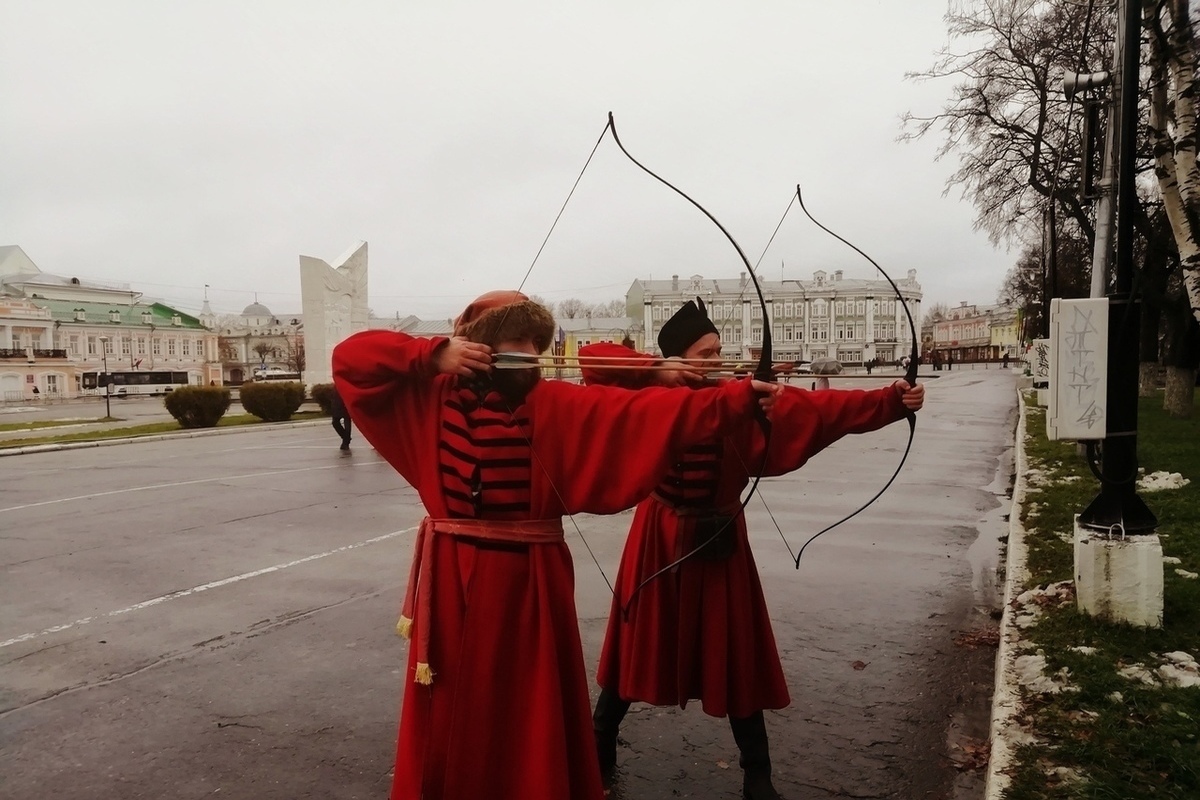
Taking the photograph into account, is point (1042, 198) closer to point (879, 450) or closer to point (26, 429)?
point (879, 450)

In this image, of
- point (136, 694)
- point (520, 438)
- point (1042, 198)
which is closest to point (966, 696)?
point (520, 438)

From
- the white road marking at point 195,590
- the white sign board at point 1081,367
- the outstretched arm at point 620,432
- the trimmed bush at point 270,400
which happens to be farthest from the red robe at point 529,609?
the trimmed bush at point 270,400

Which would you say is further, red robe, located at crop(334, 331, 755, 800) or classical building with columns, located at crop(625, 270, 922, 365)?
classical building with columns, located at crop(625, 270, 922, 365)

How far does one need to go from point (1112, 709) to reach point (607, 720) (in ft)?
7.43

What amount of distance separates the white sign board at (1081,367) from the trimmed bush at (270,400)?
26904 mm

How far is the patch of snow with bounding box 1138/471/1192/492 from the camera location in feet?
28.9

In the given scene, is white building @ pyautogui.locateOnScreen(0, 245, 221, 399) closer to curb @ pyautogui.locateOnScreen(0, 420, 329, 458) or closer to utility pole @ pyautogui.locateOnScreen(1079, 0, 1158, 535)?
curb @ pyautogui.locateOnScreen(0, 420, 329, 458)

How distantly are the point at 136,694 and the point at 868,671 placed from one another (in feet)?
14.0

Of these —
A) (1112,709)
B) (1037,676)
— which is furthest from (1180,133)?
(1112,709)

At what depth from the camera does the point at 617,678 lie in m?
3.44

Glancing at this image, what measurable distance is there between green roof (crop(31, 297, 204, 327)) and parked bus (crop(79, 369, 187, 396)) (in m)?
8.87

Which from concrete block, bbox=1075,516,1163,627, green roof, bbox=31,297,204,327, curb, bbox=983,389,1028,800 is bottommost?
curb, bbox=983,389,1028,800

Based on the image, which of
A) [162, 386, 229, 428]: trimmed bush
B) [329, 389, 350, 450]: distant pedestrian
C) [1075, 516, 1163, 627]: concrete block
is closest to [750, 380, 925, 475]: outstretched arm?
[1075, 516, 1163, 627]: concrete block

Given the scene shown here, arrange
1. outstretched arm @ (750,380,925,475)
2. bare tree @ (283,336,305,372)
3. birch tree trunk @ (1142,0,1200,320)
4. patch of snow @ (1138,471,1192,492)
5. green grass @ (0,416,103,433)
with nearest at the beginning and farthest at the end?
outstretched arm @ (750,380,925,475) < birch tree trunk @ (1142,0,1200,320) < patch of snow @ (1138,471,1192,492) < green grass @ (0,416,103,433) < bare tree @ (283,336,305,372)
